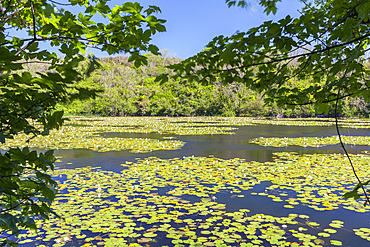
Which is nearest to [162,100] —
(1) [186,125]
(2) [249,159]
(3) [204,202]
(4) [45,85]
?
(1) [186,125]

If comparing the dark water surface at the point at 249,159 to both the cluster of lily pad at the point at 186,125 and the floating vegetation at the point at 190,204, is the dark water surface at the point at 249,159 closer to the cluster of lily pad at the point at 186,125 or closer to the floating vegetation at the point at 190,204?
the floating vegetation at the point at 190,204

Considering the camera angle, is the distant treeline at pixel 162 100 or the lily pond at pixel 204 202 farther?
the distant treeline at pixel 162 100

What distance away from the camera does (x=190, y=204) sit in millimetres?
5230

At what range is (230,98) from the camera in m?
46.9

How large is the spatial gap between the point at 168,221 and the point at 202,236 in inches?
29.4

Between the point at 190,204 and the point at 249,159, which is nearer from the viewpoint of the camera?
the point at 190,204

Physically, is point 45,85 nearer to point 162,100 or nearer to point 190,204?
point 190,204

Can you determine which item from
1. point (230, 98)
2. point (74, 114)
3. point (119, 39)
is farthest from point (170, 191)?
point (74, 114)

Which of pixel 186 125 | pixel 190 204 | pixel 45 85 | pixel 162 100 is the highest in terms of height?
pixel 162 100

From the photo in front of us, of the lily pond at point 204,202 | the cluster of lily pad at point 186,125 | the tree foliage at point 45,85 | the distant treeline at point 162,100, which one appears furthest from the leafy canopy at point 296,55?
the distant treeline at point 162,100

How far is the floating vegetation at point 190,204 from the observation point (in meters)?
3.92

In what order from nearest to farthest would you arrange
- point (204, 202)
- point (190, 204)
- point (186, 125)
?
point (190, 204), point (204, 202), point (186, 125)

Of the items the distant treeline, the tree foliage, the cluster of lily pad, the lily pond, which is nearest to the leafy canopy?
the tree foliage

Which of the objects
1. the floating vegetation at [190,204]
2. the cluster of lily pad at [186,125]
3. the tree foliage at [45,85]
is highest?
the tree foliage at [45,85]
